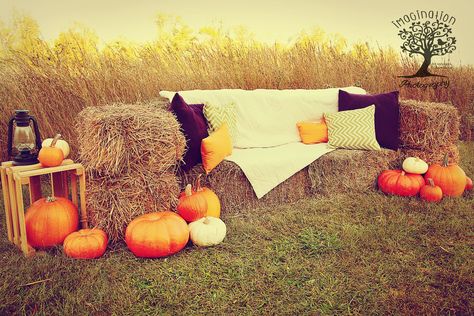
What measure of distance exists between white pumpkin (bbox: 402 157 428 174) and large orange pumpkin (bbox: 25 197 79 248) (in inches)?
105

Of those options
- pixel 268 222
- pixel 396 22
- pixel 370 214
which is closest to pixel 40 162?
pixel 268 222

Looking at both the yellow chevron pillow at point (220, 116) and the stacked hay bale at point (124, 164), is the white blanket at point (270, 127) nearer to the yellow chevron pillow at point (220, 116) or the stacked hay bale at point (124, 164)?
the yellow chevron pillow at point (220, 116)

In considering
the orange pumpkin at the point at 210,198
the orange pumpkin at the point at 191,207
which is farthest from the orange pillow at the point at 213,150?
the orange pumpkin at the point at 191,207

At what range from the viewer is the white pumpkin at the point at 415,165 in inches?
136

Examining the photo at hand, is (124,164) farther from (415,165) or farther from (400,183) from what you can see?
(415,165)

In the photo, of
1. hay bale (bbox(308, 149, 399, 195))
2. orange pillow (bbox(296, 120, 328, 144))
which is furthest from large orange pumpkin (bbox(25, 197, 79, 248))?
orange pillow (bbox(296, 120, 328, 144))

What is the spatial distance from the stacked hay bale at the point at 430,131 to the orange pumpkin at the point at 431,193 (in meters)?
0.43

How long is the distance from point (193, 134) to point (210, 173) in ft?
1.02

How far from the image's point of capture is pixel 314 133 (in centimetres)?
387

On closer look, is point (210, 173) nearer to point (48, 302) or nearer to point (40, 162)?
point (40, 162)

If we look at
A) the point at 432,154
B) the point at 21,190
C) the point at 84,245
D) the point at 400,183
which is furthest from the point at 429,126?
the point at 21,190

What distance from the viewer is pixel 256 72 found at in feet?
16.4

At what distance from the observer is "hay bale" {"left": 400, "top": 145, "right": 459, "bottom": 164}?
3.65 metres

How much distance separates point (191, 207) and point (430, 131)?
7.44 ft
